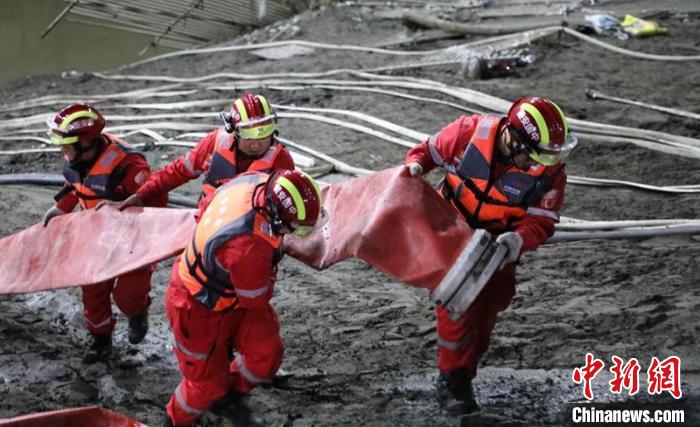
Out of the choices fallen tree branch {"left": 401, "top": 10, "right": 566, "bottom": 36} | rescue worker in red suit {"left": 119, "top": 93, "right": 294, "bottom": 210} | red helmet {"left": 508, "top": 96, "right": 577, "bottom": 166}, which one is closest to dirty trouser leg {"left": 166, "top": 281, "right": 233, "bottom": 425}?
rescue worker in red suit {"left": 119, "top": 93, "right": 294, "bottom": 210}

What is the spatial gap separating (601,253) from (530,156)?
2685mm

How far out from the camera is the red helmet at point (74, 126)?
17.8ft

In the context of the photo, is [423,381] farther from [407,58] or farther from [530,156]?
[407,58]

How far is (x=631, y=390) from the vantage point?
483cm

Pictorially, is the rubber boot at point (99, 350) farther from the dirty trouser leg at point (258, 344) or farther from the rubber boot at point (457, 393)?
the rubber boot at point (457, 393)

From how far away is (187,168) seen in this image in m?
5.53

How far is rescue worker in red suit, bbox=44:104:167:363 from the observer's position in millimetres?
5488

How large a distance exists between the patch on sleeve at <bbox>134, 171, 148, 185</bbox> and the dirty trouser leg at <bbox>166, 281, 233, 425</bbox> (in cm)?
126

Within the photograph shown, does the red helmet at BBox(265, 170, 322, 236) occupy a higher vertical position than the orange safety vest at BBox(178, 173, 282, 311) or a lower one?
higher

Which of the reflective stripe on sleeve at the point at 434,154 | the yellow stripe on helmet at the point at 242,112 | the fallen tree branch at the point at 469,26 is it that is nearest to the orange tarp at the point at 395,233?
the reflective stripe on sleeve at the point at 434,154

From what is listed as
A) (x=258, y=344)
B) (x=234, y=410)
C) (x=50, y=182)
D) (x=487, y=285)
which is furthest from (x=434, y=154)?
(x=50, y=182)

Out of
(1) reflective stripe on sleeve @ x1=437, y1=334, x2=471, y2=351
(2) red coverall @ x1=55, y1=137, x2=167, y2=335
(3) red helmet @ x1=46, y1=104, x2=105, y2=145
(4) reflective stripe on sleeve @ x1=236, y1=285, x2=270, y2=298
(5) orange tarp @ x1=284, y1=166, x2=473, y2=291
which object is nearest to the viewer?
(4) reflective stripe on sleeve @ x1=236, y1=285, x2=270, y2=298

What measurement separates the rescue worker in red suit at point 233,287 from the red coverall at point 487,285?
914 mm

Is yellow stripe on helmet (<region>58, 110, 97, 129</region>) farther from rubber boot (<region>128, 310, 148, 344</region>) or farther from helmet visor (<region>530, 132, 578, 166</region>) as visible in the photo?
helmet visor (<region>530, 132, 578, 166</region>)
